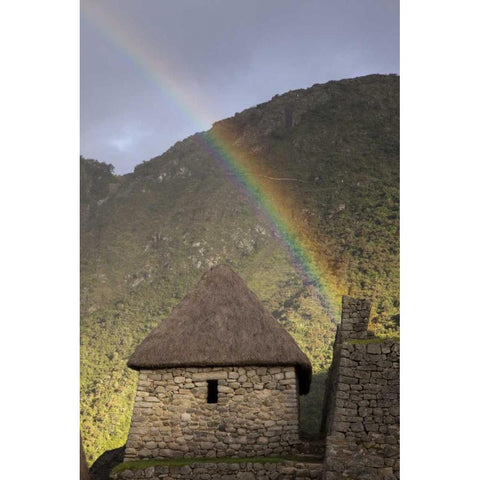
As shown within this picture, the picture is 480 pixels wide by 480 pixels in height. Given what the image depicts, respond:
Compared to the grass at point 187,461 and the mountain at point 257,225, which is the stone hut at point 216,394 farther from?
the mountain at point 257,225

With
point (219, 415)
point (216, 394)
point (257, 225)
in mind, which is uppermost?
point (257, 225)

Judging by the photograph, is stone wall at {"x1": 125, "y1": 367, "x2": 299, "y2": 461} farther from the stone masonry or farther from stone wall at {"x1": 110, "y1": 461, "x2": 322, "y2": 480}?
the stone masonry

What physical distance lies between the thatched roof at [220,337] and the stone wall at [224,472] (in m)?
1.56

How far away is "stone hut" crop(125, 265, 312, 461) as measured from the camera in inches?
390

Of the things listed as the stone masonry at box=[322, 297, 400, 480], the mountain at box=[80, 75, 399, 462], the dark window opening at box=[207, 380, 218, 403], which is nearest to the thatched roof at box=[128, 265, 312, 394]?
the dark window opening at box=[207, 380, 218, 403]

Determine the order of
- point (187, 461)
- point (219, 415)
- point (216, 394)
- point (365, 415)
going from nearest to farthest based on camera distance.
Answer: point (365, 415) → point (187, 461) → point (219, 415) → point (216, 394)

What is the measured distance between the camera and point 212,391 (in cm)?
1023

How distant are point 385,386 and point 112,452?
6065 mm

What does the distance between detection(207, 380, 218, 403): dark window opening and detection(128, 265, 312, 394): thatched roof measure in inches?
13.6

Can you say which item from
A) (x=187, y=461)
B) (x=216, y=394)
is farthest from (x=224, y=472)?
(x=216, y=394)

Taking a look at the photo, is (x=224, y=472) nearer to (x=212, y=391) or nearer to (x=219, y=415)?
(x=219, y=415)

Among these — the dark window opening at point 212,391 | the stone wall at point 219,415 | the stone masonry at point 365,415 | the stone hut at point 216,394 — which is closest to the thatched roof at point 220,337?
the stone hut at point 216,394

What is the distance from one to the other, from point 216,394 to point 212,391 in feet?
0.28
